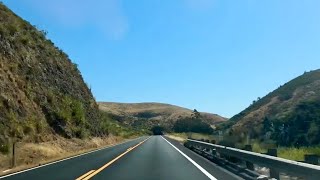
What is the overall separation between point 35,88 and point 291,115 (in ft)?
266

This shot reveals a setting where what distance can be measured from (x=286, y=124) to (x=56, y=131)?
252 ft

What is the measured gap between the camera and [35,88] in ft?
143

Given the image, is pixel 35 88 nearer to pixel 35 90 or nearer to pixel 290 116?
pixel 35 90

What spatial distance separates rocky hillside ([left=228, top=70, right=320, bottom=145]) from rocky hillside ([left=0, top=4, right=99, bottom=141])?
27030 millimetres

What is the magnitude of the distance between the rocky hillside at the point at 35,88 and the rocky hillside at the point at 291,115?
2703 centimetres

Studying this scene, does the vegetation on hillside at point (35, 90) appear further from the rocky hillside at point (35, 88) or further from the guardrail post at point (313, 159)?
the guardrail post at point (313, 159)

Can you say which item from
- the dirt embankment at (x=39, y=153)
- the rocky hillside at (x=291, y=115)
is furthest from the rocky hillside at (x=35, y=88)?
the rocky hillside at (x=291, y=115)

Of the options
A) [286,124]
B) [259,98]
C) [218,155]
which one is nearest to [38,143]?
[218,155]

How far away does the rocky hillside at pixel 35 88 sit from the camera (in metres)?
34.9

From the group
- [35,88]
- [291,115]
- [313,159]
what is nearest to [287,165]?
[313,159]

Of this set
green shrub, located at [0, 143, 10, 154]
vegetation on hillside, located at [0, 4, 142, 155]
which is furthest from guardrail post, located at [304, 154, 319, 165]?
vegetation on hillside, located at [0, 4, 142, 155]

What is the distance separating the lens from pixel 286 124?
4326 inches

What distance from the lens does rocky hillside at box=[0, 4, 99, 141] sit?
34906 millimetres

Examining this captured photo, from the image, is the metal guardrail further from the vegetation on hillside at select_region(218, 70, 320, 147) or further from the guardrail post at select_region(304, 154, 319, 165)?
the vegetation on hillside at select_region(218, 70, 320, 147)
